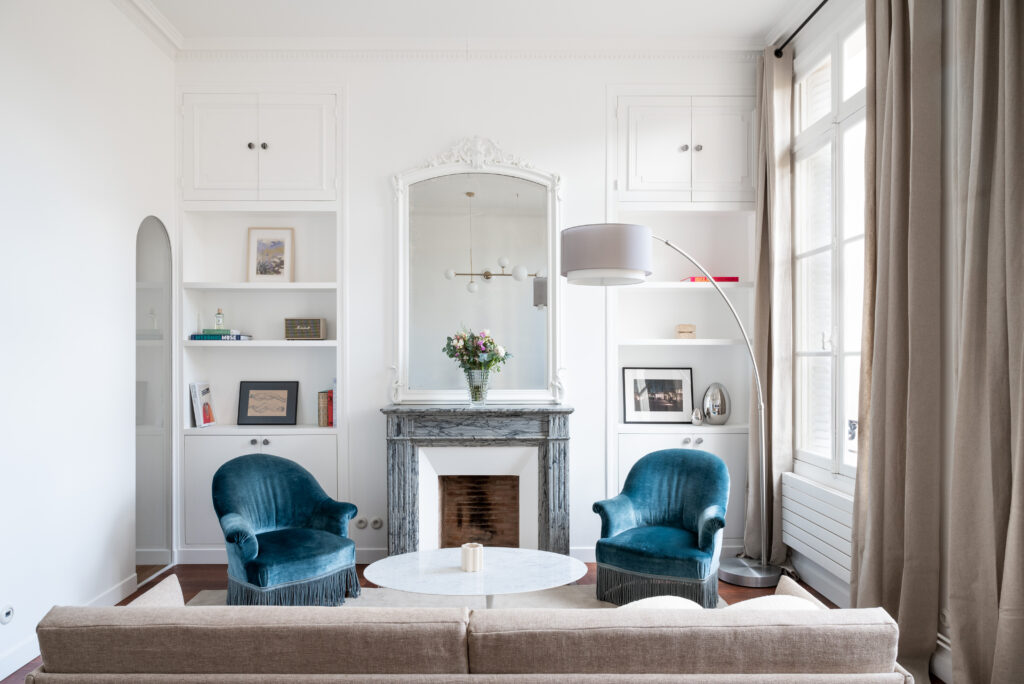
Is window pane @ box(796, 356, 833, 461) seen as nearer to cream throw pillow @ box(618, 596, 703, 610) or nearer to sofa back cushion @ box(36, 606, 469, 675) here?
cream throw pillow @ box(618, 596, 703, 610)

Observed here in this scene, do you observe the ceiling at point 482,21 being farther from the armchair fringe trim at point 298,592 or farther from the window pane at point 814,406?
the armchair fringe trim at point 298,592

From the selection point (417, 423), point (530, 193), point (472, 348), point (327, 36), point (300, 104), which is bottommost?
point (417, 423)

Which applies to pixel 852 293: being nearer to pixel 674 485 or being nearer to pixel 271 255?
pixel 674 485

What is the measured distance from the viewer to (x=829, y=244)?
3.82 meters

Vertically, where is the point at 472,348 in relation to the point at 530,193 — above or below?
below

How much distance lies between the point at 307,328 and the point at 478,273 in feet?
3.94

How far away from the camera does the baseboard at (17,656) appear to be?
2.82 metres

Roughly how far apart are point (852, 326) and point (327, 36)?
358 centimetres

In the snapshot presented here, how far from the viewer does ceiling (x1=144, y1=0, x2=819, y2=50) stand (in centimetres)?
392

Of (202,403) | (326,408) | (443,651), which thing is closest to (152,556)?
(202,403)

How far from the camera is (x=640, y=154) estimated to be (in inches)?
176

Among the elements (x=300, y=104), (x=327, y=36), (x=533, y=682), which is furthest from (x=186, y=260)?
(x=533, y=682)

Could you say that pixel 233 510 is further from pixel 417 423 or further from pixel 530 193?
pixel 530 193

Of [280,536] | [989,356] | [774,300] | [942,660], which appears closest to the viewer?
[989,356]
